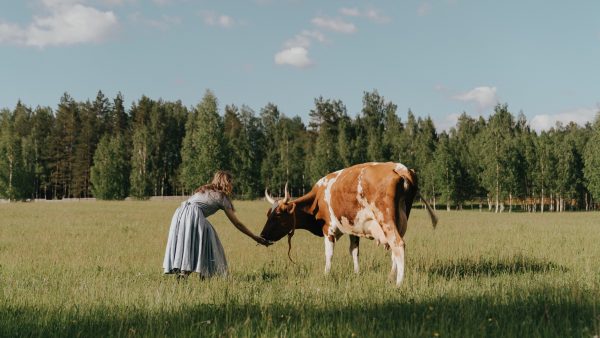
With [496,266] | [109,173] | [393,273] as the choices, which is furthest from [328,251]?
[109,173]

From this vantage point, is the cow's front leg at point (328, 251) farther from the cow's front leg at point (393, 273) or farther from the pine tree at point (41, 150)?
the pine tree at point (41, 150)

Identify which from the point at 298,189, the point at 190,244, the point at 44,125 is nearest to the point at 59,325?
the point at 190,244

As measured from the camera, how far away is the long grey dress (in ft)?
27.6

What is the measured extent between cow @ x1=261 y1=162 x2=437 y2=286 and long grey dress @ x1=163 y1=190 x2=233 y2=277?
1840 millimetres

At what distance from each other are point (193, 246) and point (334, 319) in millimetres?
4150

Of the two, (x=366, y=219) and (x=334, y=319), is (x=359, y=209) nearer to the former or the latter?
(x=366, y=219)

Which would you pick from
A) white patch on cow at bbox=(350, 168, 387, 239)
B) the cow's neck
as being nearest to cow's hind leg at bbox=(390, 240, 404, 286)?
white patch on cow at bbox=(350, 168, 387, 239)

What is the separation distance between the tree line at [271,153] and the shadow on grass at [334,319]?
5860 cm

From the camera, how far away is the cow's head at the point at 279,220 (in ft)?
33.5

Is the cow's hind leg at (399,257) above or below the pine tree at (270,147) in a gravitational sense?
below

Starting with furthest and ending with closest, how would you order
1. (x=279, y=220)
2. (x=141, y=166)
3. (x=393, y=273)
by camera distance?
(x=141, y=166), (x=279, y=220), (x=393, y=273)

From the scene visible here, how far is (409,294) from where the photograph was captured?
6582 mm

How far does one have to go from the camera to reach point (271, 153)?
8444 centimetres

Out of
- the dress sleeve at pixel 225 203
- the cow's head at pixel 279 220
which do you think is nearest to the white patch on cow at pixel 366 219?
the cow's head at pixel 279 220
